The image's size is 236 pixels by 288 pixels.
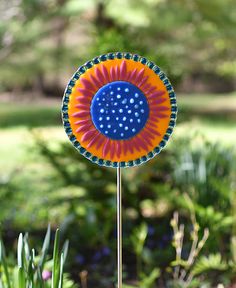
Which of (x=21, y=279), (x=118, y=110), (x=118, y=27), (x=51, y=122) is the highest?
(x=118, y=27)

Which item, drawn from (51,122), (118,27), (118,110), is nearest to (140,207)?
(118,110)

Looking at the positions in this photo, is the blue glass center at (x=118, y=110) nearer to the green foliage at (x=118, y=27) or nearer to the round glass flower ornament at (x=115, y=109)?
the round glass flower ornament at (x=115, y=109)

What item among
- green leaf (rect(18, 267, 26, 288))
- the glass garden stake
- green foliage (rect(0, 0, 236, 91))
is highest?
green foliage (rect(0, 0, 236, 91))

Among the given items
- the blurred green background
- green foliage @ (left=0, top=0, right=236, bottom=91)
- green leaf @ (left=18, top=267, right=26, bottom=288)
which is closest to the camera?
green leaf @ (left=18, top=267, right=26, bottom=288)

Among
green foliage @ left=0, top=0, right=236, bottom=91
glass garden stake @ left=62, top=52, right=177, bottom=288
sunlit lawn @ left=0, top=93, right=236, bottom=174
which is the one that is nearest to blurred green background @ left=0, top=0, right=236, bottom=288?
glass garden stake @ left=62, top=52, right=177, bottom=288

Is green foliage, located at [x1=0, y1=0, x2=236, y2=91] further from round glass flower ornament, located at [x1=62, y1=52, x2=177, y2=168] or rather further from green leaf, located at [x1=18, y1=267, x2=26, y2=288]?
green leaf, located at [x1=18, y1=267, x2=26, y2=288]

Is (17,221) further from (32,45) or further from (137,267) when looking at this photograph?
(32,45)

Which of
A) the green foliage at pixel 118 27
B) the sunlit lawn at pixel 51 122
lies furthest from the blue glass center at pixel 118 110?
the green foliage at pixel 118 27

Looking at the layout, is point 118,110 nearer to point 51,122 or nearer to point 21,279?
point 21,279

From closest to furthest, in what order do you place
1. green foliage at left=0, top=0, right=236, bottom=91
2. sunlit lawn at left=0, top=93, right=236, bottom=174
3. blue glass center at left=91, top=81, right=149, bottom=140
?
1. blue glass center at left=91, top=81, right=149, bottom=140
2. sunlit lawn at left=0, top=93, right=236, bottom=174
3. green foliage at left=0, top=0, right=236, bottom=91
